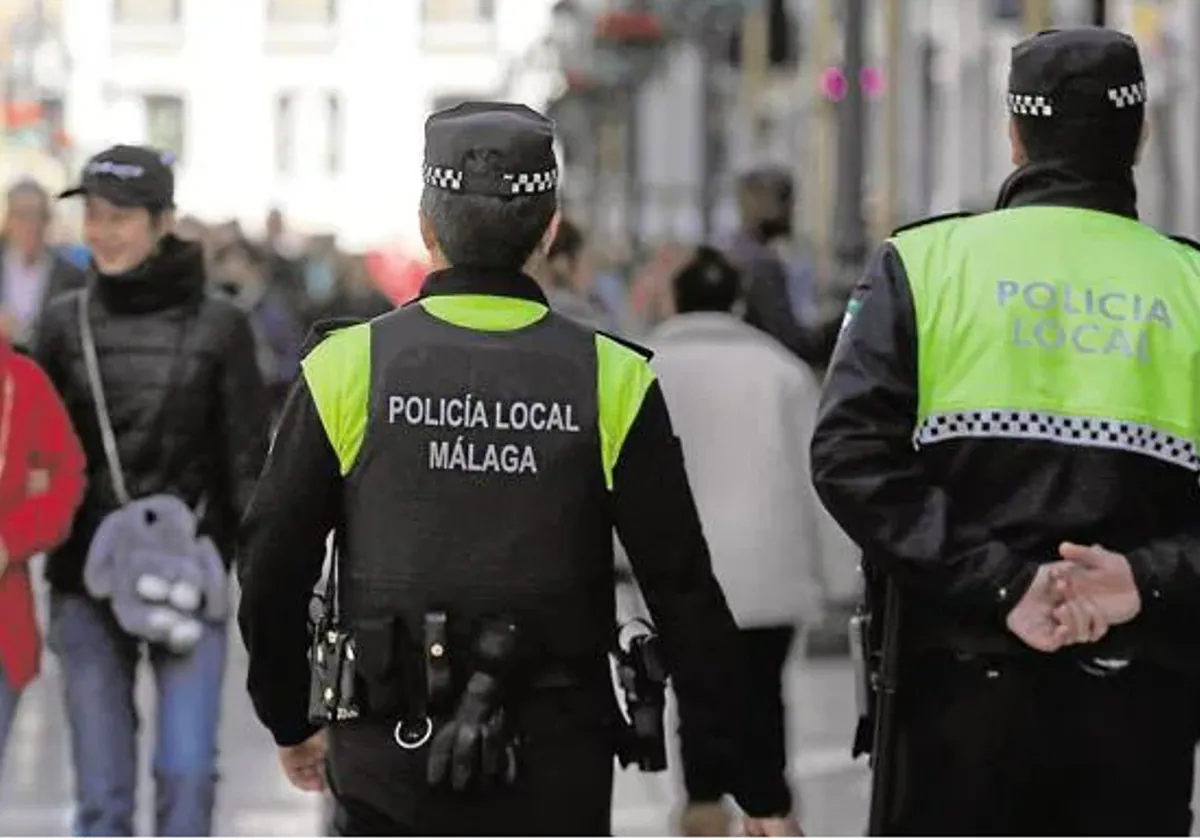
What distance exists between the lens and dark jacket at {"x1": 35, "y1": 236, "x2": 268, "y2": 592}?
9.42m

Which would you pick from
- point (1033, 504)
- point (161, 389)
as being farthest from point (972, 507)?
point (161, 389)

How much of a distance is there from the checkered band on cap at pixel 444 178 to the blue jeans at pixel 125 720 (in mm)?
3325

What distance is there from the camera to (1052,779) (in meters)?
6.21

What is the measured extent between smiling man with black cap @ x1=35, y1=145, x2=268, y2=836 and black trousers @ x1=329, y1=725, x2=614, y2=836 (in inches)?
127

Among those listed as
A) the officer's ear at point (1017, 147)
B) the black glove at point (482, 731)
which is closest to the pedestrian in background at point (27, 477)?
the black glove at point (482, 731)

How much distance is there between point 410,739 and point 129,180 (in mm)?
3540

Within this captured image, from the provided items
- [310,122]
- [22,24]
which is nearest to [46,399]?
[22,24]

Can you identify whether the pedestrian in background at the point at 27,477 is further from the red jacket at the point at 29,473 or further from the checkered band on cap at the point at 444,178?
the checkered band on cap at the point at 444,178

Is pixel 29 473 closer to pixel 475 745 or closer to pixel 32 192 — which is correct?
pixel 475 745

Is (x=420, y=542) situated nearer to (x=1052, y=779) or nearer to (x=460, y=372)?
(x=460, y=372)

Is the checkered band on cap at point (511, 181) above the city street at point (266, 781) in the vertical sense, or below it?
above

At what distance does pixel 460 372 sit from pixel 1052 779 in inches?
44.0

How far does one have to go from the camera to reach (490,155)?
6.24 metres

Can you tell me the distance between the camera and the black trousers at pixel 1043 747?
20.3ft
